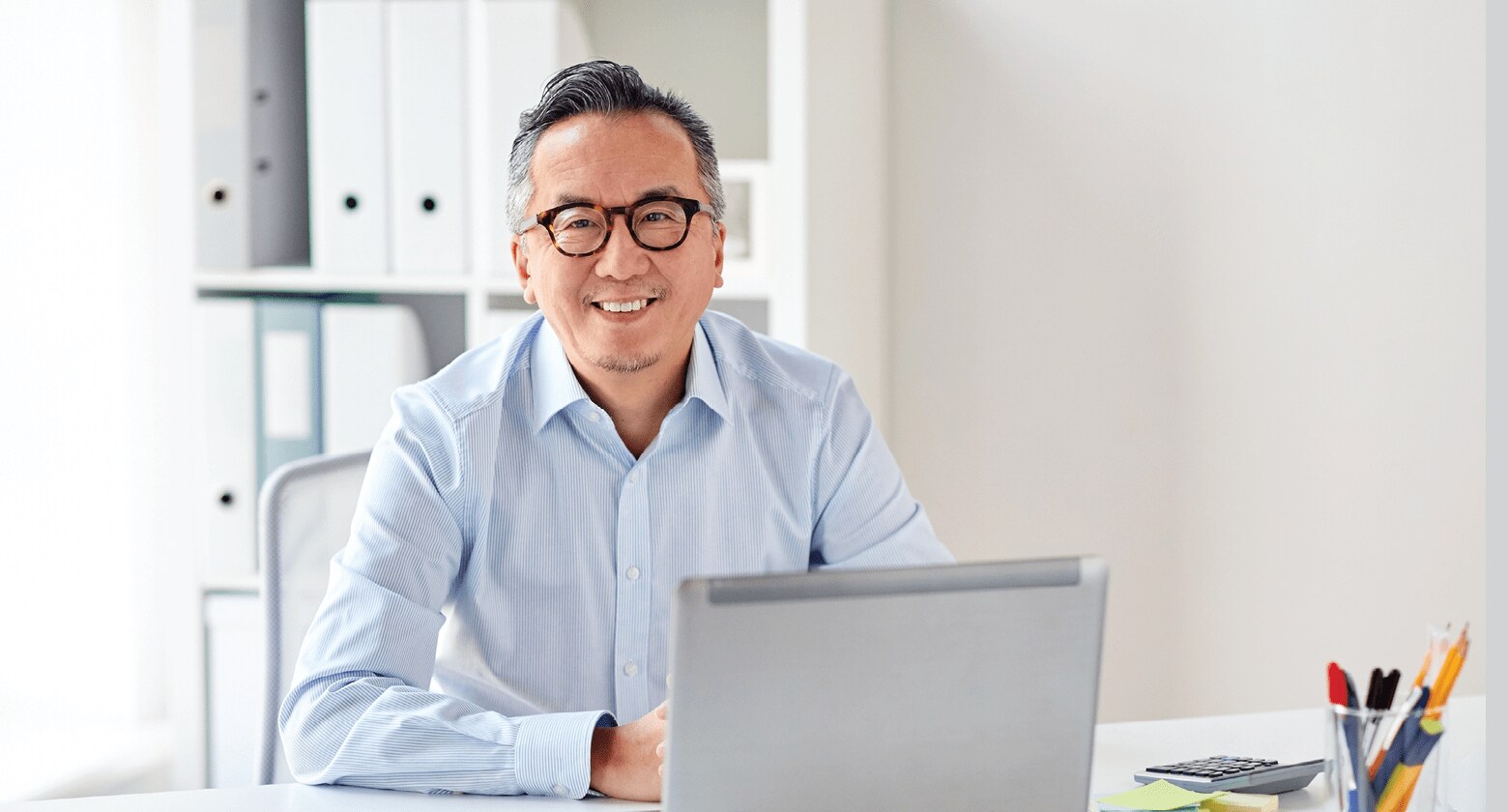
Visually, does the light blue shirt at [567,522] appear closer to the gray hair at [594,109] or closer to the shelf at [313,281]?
the gray hair at [594,109]

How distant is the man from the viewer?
1375 mm

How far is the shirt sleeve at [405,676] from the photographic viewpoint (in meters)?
1.08

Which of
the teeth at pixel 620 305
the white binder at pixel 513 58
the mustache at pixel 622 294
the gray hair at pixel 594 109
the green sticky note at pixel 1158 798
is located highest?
the white binder at pixel 513 58

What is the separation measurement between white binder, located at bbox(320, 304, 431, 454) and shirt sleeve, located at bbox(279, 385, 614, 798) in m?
0.69

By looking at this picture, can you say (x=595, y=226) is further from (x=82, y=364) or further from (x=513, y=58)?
(x=82, y=364)

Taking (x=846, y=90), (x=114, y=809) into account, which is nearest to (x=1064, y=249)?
(x=846, y=90)

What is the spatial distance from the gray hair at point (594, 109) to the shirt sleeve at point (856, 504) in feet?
0.95

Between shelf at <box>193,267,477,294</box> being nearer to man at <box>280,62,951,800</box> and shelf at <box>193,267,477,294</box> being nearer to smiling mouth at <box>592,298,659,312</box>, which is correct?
man at <box>280,62,951,800</box>

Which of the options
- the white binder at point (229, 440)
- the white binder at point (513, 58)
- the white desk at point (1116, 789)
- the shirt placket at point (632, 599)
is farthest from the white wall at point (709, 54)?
the white desk at point (1116, 789)

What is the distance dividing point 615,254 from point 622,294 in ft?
0.14

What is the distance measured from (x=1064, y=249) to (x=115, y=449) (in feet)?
5.86

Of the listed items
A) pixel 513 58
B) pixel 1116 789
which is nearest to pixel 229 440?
pixel 513 58

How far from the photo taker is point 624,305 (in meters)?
1.43

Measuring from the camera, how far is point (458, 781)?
1.08 m
